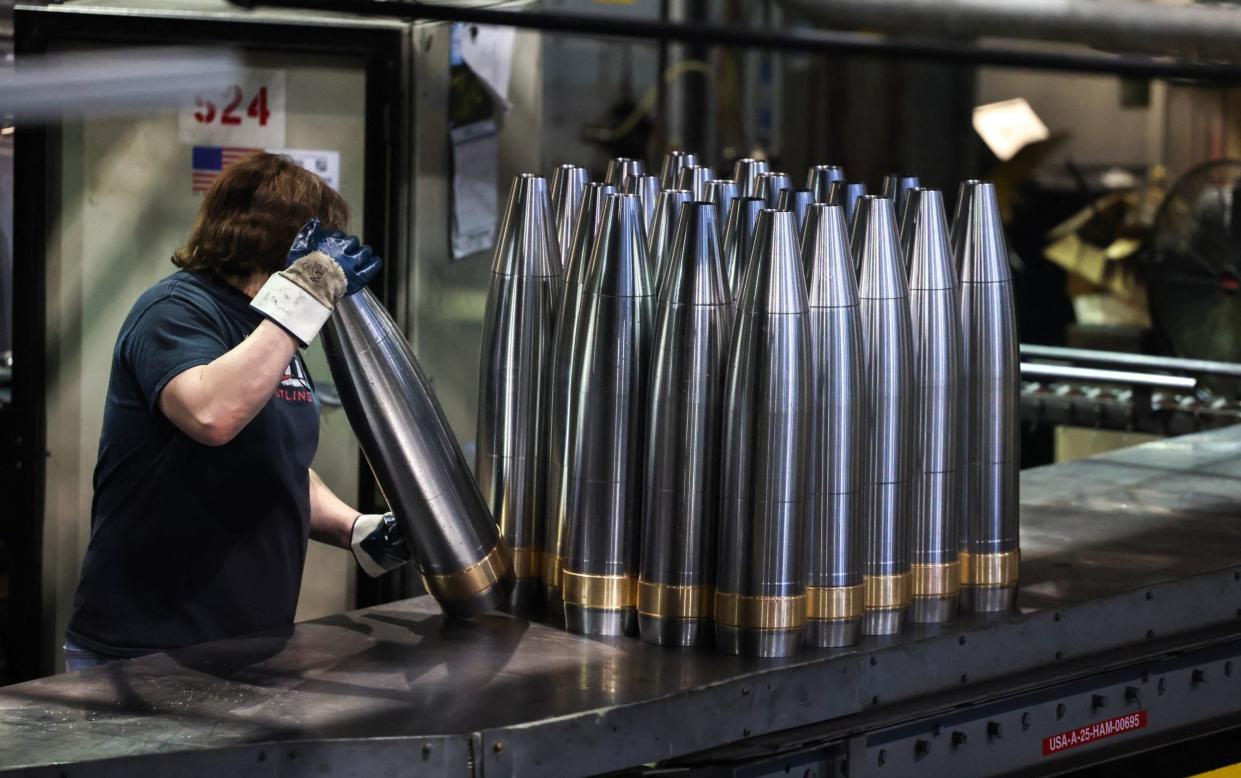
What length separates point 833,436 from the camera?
1723 millimetres

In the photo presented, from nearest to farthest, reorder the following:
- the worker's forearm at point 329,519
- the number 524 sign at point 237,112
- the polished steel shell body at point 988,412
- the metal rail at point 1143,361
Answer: the polished steel shell body at point 988,412, the worker's forearm at point 329,519, the number 524 sign at point 237,112, the metal rail at point 1143,361

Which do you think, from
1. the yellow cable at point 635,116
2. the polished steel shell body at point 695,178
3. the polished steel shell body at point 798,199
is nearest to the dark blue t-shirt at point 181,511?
the polished steel shell body at point 695,178

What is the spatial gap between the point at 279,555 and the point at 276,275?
0.52 m

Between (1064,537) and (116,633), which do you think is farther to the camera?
(1064,537)

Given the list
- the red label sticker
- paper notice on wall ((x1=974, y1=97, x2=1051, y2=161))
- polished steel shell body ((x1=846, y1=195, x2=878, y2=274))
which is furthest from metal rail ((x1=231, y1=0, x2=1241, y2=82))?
paper notice on wall ((x1=974, y1=97, x2=1051, y2=161))

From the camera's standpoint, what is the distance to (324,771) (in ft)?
4.90

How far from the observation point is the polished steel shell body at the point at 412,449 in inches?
A: 69.6

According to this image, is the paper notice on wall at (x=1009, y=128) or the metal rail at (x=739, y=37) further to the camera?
the paper notice on wall at (x=1009, y=128)

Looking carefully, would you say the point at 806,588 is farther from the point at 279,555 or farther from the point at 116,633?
the point at 116,633

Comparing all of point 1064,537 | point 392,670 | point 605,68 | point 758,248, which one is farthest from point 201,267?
point 605,68

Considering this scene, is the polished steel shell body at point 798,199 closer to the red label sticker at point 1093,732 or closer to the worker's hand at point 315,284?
the worker's hand at point 315,284

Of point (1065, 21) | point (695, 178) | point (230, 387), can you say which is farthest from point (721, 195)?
point (1065, 21)

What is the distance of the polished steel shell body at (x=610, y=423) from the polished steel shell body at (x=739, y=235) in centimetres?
12

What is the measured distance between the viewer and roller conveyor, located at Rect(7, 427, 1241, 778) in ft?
4.96
